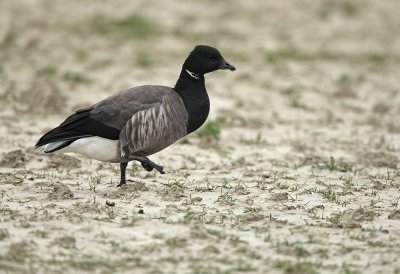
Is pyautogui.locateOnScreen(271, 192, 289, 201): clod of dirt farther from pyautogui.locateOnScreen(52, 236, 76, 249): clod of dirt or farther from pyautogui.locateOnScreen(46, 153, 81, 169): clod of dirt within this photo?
pyautogui.locateOnScreen(46, 153, 81, 169): clod of dirt

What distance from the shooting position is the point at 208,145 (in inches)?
464

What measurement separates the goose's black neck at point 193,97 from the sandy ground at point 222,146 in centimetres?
74

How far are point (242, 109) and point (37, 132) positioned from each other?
4.00 metres

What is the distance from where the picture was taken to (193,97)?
9.09 meters

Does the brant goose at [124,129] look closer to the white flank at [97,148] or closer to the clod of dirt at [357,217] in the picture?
the white flank at [97,148]

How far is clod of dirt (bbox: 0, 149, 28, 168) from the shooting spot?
32.6 ft

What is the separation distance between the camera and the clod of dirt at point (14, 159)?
32.6ft

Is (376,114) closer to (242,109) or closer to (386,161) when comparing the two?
(242,109)

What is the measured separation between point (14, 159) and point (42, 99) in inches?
145

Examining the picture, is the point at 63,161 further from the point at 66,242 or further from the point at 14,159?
the point at 66,242

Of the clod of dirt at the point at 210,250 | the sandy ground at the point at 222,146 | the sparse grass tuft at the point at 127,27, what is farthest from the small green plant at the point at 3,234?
the sparse grass tuft at the point at 127,27

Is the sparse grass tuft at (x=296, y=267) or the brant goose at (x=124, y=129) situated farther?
the brant goose at (x=124, y=129)

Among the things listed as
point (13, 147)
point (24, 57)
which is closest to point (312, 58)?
point (24, 57)

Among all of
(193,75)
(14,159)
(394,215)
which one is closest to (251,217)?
(394,215)
